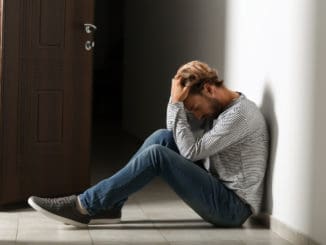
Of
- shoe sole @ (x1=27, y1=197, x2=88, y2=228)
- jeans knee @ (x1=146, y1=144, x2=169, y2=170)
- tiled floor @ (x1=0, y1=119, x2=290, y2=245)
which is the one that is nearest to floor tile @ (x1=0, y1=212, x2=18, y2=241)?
tiled floor @ (x1=0, y1=119, x2=290, y2=245)

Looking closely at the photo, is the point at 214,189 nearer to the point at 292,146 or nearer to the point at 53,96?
the point at 292,146

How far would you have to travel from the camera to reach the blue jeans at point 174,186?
2953mm

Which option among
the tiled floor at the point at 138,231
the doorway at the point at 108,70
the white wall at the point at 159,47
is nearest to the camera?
the tiled floor at the point at 138,231

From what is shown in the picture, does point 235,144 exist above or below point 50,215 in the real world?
above

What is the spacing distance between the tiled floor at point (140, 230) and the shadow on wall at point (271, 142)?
12 cm

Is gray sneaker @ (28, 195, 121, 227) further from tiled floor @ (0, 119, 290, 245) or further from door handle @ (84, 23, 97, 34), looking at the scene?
door handle @ (84, 23, 97, 34)

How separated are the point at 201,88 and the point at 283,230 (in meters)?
0.70

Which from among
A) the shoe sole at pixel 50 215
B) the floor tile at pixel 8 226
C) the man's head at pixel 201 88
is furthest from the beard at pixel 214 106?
the floor tile at pixel 8 226

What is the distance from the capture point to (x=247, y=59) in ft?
11.1

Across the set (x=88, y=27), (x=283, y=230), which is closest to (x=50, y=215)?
(x=283, y=230)

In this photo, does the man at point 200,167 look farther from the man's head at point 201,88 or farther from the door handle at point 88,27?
the door handle at point 88,27

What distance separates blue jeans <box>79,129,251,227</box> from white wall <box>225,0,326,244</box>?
210mm

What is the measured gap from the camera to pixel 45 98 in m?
3.61

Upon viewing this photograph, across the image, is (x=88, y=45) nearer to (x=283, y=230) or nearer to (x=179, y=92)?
(x=179, y=92)
